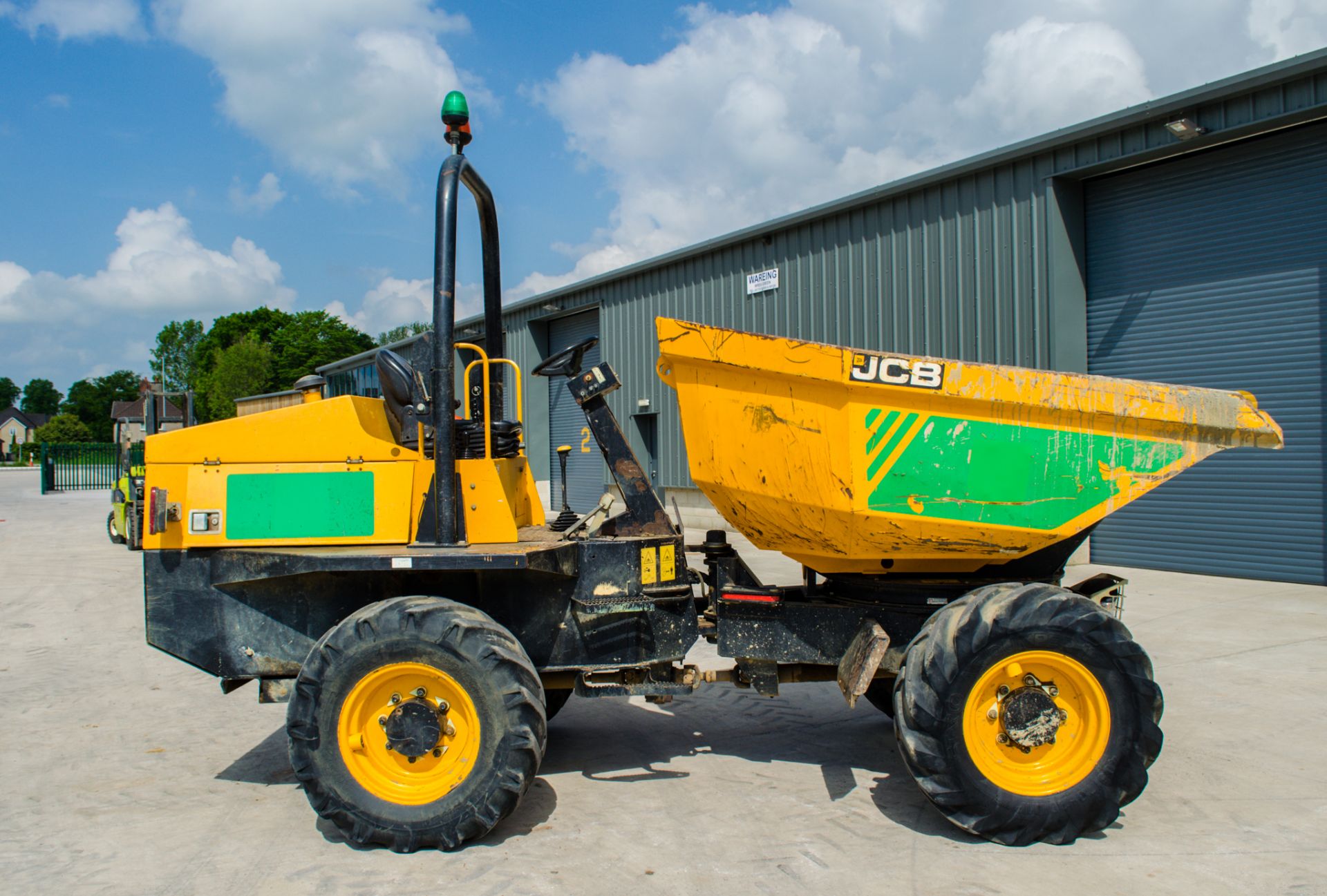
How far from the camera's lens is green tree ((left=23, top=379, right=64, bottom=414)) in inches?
5842

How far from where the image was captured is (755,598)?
177 inches

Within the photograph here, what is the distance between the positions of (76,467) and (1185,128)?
137 feet

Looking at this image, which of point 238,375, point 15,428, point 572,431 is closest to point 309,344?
point 238,375

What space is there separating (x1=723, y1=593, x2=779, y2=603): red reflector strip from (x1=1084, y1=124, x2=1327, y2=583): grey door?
29.1 feet

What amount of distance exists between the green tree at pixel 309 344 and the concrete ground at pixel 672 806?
63.1 meters

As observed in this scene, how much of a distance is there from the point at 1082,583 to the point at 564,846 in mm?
2924

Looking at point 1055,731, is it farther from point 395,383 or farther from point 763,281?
point 763,281

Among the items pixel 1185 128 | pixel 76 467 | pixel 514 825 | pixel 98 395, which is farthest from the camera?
pixel 98 395

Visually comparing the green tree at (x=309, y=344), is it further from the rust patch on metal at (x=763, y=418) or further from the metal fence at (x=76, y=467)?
the rust patch on metal at (x=763, y=418)

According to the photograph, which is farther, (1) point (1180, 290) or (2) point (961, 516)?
(1) point (1180, 290)

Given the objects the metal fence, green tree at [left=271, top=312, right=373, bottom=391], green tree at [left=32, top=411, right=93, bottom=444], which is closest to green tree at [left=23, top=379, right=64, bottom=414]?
green tree at [left=32, top=411, right=93, bottom=444]

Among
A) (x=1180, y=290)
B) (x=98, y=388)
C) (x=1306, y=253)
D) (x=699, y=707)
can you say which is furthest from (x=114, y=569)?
(x=98, y=388)

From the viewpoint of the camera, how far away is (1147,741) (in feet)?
12.6

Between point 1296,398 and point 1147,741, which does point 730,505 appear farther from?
point 1296,398
